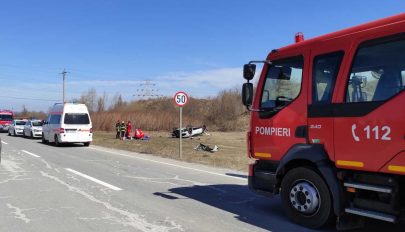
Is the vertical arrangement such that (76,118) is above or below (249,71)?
below

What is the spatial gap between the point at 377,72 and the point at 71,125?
2228cm

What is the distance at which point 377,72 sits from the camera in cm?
600

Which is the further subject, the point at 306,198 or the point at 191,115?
the point at 191,115

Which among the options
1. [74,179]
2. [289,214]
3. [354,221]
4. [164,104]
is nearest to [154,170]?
[74,179]

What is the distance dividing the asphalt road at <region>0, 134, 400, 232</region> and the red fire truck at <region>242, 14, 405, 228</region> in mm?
729

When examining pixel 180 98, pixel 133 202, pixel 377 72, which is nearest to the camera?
pixel 377 72

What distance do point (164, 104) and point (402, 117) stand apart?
76.0 meters

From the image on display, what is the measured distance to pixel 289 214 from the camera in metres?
7.18

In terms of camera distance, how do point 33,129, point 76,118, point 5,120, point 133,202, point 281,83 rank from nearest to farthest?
point 281,83
point 133,202
point 76,118
point 33,129
point 5,120

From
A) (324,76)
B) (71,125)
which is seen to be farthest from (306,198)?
(71,125)

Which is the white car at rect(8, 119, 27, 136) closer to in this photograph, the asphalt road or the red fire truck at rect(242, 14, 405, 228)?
the asphalt road

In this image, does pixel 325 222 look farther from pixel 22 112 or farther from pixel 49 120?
pixel 22 112

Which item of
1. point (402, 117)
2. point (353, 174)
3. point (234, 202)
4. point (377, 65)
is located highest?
point (377, 65)

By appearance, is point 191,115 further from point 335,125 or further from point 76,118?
point 335,125
